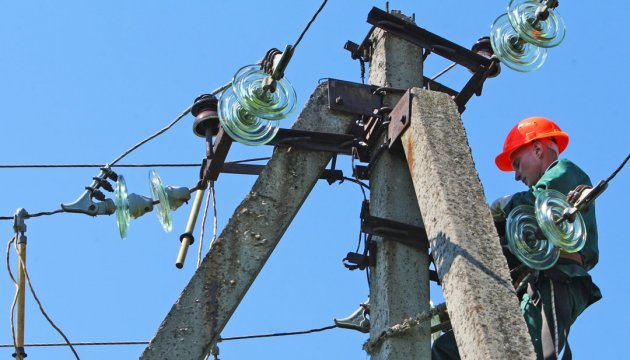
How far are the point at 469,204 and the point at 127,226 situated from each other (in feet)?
5.33

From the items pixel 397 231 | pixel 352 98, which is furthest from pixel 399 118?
pixel 397 231

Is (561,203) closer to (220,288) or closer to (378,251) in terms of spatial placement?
(378,251)

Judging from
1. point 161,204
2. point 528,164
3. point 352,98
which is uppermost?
point 528,164

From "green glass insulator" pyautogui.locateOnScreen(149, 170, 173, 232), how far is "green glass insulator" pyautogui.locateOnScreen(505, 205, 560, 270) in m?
1.52

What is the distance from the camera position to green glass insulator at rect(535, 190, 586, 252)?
5.61 meters

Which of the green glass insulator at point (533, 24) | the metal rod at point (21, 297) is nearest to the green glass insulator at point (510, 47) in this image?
the green glass insulator at point (533, 24)

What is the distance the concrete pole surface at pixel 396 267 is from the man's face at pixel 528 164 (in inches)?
42.3

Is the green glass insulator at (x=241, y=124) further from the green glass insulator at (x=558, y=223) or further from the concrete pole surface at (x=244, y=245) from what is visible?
the green glass insulator at (x=558, y=223)

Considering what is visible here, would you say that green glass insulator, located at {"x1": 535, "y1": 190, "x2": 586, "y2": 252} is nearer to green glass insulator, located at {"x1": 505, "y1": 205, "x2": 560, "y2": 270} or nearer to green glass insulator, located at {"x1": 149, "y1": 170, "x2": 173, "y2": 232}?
green glass insulator, located at {"x1": 505, "y1": 205, "x2": 560, "y2": 270}

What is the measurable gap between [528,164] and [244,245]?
2.12 metres

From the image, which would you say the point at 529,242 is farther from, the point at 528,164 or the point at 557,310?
the point at 528,164

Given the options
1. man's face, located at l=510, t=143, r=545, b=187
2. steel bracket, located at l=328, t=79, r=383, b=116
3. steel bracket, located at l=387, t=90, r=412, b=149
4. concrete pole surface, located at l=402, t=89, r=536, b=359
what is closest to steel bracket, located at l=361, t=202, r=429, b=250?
concrete pole surface, located at l=402, t=89, r=536, b=359

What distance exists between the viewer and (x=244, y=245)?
5.55 meters

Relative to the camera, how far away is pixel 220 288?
5.43 meters
